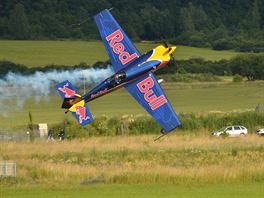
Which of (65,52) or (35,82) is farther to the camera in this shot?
(65,52)

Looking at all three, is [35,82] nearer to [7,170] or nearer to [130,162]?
[130,162]

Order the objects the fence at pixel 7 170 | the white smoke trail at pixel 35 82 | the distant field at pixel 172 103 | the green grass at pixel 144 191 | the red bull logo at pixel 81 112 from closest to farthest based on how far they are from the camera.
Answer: the green grass at pixel 144 191 < the fence at pixel 7 170 < the red bull logo at pixel 81 112 < the white smoke trail at pixel 35 82 < the distant field at pixel 172 103

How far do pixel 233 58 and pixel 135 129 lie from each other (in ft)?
164

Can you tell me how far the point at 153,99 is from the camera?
48.0m

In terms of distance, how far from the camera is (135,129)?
2635 inches

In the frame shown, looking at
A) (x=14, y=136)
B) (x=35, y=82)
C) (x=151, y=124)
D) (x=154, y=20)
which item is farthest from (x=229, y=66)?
(x=14, y=136)

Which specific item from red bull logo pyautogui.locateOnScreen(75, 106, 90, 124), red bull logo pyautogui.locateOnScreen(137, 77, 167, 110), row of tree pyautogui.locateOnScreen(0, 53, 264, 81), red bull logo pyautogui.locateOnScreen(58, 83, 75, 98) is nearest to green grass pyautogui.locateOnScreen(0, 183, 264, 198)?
red bull logo pyautogui.locateOnScreen(137, 77, 167, 110)

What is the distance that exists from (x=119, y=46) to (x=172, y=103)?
34.2 meters

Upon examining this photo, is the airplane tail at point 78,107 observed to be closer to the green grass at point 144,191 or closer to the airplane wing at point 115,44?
the airplane wing at point 115,44

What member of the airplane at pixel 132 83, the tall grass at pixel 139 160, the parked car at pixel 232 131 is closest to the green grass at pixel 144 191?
the tall grass at pixel 139 160

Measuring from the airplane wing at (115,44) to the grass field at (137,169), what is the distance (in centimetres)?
476

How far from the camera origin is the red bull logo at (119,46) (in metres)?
49.3

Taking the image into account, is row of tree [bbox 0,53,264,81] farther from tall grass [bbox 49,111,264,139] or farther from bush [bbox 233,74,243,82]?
tall grass [bbox 49,111,264,139]

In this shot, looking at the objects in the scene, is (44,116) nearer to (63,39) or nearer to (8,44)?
(8,44)
